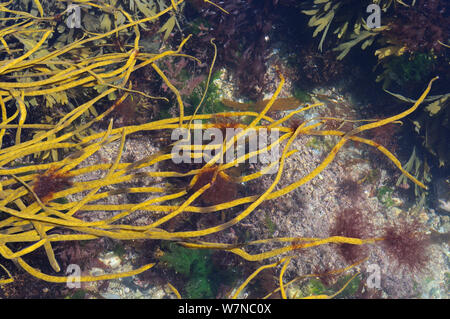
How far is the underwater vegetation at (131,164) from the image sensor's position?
245 centimetres

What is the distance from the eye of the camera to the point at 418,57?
10.8ft

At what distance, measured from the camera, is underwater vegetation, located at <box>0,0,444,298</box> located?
2.45m

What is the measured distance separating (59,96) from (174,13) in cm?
170

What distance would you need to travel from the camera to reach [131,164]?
2639 millimetres
